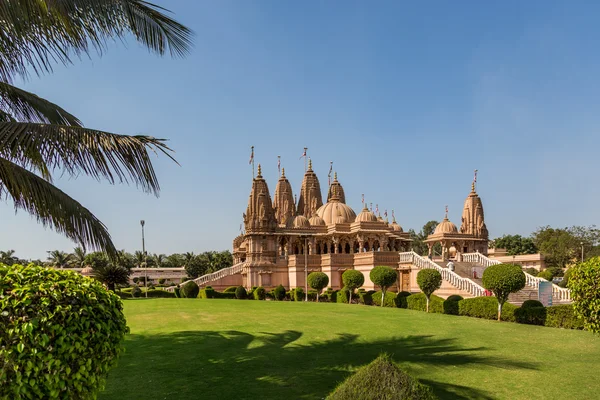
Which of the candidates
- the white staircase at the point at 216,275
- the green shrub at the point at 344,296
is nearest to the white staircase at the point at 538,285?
the green shrub at the point at 344,296

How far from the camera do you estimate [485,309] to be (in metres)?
19.8

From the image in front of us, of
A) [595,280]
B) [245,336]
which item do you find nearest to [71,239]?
[245,336]

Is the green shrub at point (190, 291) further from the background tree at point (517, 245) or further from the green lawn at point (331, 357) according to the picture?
the background tree at point (517, 245)

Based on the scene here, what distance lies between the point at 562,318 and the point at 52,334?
58.0ft

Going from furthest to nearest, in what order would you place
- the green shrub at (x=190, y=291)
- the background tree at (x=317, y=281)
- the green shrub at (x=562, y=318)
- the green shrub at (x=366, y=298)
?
the green shrub at (x=190, y=291)
the background tree at (x=317, y=281)
the green shrub at (x=366, y=298)
the green shrub at (x=562, y=318)

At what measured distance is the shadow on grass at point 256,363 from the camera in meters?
8.66

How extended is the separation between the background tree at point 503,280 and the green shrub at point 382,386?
605 inches

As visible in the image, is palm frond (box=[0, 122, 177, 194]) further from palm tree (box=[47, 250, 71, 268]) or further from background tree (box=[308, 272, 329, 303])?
palm tree (box=[47, 250, 71, 268])

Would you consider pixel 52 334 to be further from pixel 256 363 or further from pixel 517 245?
pixel 517 245

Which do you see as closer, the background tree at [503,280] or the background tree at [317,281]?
the background tree at [503,280]

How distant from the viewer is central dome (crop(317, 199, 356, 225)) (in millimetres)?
51062

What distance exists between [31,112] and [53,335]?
20.0 feet

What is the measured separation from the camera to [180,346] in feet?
40.7

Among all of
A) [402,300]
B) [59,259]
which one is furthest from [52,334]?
[59,259]
